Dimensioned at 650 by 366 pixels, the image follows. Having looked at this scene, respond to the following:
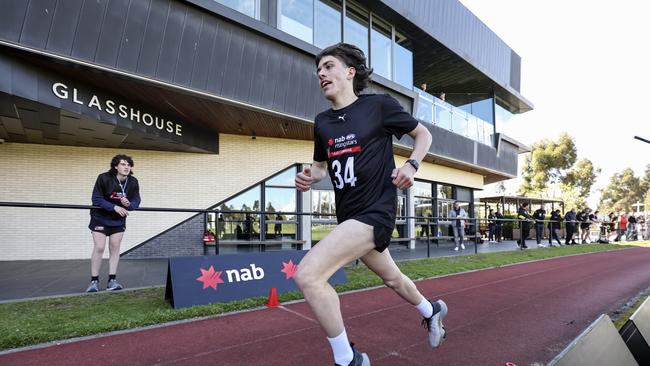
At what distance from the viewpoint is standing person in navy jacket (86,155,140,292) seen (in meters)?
5.11

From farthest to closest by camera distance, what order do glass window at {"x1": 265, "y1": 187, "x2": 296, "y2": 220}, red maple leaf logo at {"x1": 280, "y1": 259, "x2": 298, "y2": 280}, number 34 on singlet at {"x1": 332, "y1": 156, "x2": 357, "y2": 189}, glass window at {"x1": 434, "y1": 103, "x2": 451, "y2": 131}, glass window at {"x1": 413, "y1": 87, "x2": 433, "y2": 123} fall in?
1. glass window at {"x1": 434, "y1": 103, "x2": 451, "y2": 131}
2. glass window at {"x1": 413, "y1": 87, "x2": 433, "y2": 123}
3. glass window at {"x1": 265, "y1": 187, "x2": 296, "y2": 220}
4. red maple leaf logo at {"x1": 280, "y1": 259, "x2": 298, "y2": 280}
5. number 34 on singlet at {"x1": 332, "y1": 156, "x2": 357, "y2": 189}

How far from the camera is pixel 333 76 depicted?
2377 millimetres

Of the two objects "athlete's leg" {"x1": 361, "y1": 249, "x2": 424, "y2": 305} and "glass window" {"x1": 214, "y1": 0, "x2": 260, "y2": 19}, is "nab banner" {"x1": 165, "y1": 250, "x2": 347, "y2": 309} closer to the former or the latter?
"athlete's leg" {"x1": 361, "y1": 249, "x2": 424, "y2": 305}

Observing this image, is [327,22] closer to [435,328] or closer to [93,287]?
[93,287]

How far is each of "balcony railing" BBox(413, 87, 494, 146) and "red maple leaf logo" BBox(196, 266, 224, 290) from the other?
10.7 metres

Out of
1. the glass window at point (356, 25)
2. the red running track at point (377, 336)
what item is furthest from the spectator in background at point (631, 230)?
the red running track at point (377, 336)

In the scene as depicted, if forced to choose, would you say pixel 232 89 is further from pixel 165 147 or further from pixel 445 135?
pixel 445 135

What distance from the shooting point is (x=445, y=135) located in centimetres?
1538

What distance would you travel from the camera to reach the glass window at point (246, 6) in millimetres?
8238

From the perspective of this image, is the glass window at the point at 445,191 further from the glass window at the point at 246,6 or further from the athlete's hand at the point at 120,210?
the athlete's hand at the point at 120,210

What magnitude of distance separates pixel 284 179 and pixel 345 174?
9847 millimetres

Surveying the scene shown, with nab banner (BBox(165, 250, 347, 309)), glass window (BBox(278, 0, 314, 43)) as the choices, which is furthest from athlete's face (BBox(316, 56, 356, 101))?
glass window (BBox(278, 0, 314, 43))

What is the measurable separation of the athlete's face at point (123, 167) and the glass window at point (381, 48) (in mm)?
9263

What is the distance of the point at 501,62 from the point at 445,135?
6.82 meters
